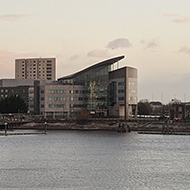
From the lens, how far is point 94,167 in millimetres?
69125

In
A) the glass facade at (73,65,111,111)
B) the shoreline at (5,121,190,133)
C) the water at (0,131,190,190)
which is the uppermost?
the glass facade at (73,65,111,111)

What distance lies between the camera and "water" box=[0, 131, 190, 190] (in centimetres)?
5633

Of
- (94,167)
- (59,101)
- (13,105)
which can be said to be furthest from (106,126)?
(94,167)

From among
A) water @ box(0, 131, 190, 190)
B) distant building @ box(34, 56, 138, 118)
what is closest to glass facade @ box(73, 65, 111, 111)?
distant building @ box(34, 56, 138, 118)

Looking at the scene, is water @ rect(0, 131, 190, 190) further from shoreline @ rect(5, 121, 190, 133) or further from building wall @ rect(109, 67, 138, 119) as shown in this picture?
building wall @ rect(109, 67, 138, 119)

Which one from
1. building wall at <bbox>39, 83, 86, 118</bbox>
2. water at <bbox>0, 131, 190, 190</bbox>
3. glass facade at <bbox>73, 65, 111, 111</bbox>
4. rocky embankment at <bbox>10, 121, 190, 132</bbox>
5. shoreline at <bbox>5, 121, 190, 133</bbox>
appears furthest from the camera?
glass facade at <bbox>73, 65, 111, 111</bbox>

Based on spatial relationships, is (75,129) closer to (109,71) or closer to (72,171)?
(109,71)

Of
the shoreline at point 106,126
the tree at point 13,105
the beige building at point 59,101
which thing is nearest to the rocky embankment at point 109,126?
the shoreline at point 106,126

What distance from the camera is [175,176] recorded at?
61719 millimetres

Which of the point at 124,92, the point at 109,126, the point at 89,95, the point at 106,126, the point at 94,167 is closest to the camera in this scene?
the point at 94,167

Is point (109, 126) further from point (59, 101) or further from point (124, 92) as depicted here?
point (59, 101)

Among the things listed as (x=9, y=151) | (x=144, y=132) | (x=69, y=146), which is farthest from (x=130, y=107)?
(x=9, y=151)

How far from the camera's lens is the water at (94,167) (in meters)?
56.3

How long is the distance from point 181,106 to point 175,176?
445 feet
